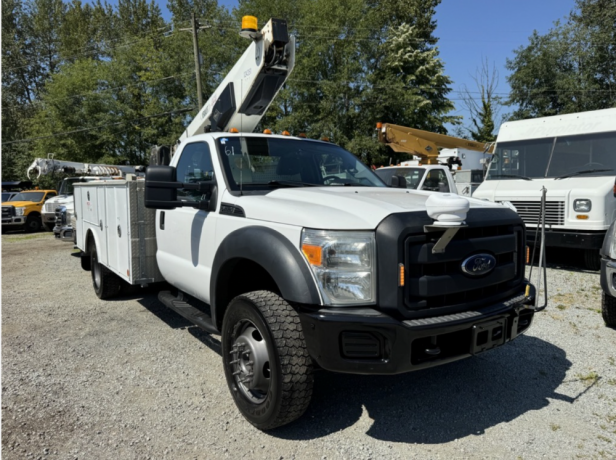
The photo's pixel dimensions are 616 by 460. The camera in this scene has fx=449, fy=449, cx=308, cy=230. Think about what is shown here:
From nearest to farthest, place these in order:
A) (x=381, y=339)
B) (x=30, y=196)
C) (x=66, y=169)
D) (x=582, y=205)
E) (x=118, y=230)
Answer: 1. (x=381, y=339)
2. (x=118, y=230)
3. (x=582, y=205)
4. (x=66, y=169)
5. (x=30, y=196)

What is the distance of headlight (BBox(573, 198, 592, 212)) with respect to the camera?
7285mm

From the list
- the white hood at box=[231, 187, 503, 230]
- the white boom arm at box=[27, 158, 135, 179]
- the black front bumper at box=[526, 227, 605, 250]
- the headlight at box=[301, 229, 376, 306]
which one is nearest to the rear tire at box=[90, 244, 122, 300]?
the white hood at box=[231, 187, 503, 230]

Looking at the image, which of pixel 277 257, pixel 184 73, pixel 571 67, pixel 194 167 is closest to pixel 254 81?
pixel 194 167

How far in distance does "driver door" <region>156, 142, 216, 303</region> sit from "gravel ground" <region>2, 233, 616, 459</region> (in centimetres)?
76

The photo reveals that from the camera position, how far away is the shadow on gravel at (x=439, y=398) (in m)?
2.97

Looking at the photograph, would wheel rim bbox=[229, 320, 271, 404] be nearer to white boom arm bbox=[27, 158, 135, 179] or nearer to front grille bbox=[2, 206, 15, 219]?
white boom arm bbox=[27, 158, 135, 179]

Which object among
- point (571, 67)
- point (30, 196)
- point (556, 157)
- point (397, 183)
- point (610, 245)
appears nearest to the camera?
point (610, 245)

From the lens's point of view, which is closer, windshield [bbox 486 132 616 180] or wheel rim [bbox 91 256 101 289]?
wheel rim [bbox 91 256 101 289]

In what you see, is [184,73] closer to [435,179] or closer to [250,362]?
[435,179]

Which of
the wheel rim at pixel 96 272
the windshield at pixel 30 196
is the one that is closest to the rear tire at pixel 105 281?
the wheel rim at pixel 96 272

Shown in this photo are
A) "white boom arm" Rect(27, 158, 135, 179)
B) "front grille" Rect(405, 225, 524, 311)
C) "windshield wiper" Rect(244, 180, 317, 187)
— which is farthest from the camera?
"white boom arm" Rect(27, 158, 135, 179)

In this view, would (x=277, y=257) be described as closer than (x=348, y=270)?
No

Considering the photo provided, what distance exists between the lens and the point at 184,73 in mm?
31562

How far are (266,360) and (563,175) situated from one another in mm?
7471
